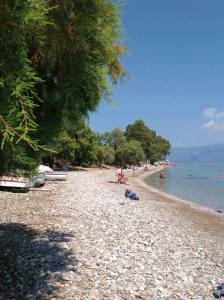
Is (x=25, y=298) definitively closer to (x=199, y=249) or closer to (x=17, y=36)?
(x=17, y=36)

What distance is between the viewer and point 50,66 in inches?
196

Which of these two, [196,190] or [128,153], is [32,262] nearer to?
[196,190]

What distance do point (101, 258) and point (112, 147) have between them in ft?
335

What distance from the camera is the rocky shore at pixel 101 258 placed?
26.0 feet

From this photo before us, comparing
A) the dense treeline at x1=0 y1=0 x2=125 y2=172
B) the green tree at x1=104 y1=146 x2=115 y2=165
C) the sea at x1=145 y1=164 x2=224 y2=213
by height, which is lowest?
the sea at x1=145 y1=164 x2=224 y2=213

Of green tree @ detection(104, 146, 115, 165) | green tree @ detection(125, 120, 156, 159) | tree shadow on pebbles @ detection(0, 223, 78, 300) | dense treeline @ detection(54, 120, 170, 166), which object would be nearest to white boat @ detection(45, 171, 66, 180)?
dense treeline @ detection(54, 120, 170, 166)

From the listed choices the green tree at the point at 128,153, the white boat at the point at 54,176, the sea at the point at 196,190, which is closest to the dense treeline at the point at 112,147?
the green tree at the point at 128,153

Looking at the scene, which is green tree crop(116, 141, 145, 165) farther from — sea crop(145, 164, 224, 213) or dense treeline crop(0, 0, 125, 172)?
dense treeline crop(0, 0, 125, 172)

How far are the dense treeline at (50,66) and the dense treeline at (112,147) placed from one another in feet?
3.90

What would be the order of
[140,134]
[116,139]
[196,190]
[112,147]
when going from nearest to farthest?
[196,190], [112,147], [116,139], [140,134]

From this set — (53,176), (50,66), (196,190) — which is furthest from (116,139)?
(50,66)

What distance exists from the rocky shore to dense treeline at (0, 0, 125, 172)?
11.3ft

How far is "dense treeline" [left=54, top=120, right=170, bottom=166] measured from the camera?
6075cm

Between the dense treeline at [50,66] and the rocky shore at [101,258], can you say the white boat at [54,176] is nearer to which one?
the rocky shore at [101,258]
